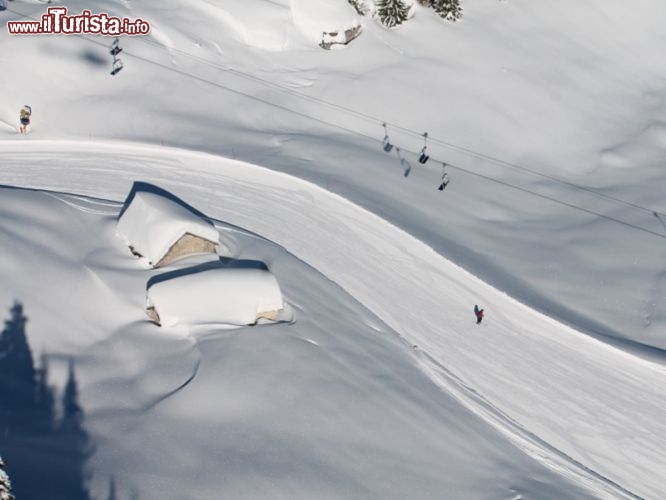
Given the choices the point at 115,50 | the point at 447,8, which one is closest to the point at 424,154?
the point at 447,8

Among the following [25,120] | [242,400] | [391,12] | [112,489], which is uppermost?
[391,12]

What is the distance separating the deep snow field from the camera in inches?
750

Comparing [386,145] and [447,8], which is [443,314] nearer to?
[386,145]

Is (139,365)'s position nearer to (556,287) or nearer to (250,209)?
(250,209)

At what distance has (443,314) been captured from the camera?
1033 inches

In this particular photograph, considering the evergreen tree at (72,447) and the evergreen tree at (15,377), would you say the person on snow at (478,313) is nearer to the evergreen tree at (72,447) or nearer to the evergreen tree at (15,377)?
the evergreen tree at (72,447)

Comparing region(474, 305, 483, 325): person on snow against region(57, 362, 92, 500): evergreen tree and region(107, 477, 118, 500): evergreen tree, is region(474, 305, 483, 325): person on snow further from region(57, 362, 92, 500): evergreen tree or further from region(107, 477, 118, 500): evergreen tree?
region(107, 477, 118, 500): evergreen tree

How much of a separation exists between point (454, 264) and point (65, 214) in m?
12.7

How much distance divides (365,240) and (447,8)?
65.3 feet

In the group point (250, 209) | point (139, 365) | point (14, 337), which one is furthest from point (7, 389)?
point (250, 209)

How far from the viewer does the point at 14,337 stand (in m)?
19.5

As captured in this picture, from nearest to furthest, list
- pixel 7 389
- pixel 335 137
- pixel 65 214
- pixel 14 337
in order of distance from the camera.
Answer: pixel 7 389, pixel 14 337, pixel 65 214, pixel 335 137

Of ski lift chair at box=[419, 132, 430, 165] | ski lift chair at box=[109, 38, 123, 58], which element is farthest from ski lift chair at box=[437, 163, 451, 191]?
ski lift chair at box=[109, 38, 123, 58]

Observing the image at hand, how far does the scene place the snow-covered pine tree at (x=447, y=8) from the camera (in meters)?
43.7
